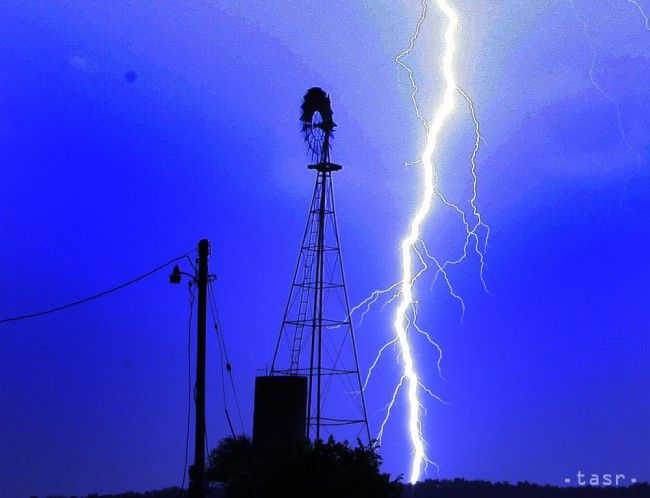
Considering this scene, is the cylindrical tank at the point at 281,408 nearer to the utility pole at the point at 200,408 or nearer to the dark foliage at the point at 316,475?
the dark foliage at the point at 316,475

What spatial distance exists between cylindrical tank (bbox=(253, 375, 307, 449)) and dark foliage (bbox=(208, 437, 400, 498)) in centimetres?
418

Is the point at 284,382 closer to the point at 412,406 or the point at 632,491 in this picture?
the point at 412,406

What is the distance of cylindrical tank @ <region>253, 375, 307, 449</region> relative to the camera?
4825 cm

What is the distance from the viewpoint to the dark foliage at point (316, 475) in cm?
4066

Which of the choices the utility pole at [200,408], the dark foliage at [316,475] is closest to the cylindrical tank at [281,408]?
the dark foliage at [316,475]

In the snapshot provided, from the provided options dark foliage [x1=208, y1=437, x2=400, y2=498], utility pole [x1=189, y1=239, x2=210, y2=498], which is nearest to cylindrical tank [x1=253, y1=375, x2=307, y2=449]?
dark foliage [x1=208, y1=437, x2=400, y2=498]

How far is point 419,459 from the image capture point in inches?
1961

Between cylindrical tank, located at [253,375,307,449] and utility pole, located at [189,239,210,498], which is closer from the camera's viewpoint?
utility pole, located at [189,239,210,498]

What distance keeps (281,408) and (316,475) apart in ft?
24.9

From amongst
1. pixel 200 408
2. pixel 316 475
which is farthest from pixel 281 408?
pixel 200 408

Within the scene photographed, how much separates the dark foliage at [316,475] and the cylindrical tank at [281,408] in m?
4.18

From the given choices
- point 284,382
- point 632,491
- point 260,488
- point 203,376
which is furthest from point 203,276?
point 632,491

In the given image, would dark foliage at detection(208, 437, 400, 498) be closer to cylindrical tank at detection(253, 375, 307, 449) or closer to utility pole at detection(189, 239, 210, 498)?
cylindrical tank at detection(253, 375, 307, 449)

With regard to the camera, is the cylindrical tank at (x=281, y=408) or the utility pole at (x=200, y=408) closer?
the utility pole at (x=200, y=408)
